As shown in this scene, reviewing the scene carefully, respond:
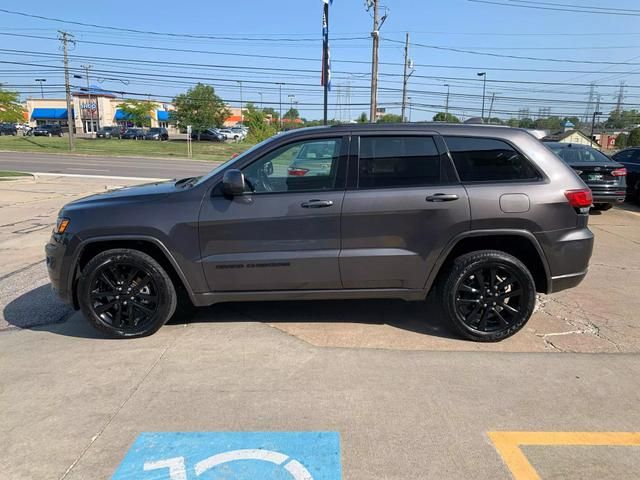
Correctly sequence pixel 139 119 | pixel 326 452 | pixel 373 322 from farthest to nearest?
pixel 139 119
pixel 373 322
pixel 326 452

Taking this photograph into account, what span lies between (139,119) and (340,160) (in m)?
72.4

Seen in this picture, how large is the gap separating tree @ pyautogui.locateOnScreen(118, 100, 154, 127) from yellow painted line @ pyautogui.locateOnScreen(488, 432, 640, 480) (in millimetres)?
72768

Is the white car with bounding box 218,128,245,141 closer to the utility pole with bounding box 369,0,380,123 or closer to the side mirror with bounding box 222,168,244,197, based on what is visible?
the utility pole with bounding box 369,0,380,123

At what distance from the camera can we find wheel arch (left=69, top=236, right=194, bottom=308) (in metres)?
4.10

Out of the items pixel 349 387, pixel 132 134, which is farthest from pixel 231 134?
pixel 349 387

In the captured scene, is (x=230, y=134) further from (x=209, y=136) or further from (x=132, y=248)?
(x=132, y=248)

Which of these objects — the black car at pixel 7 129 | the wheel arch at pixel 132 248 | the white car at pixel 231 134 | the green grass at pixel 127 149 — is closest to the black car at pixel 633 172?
the wheel arch at pixel 132 248

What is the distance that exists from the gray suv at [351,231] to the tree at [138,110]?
70386mm

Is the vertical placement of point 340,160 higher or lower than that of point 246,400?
higher

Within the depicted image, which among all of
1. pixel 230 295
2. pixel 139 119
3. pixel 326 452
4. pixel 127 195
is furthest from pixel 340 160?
pixel 139 119

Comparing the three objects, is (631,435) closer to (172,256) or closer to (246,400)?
(246,400)

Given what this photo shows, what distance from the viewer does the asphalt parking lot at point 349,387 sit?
2732mm

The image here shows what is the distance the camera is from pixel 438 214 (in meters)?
4.05

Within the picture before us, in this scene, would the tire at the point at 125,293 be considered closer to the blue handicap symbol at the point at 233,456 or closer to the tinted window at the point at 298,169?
the tinted window at the point at 298,169
